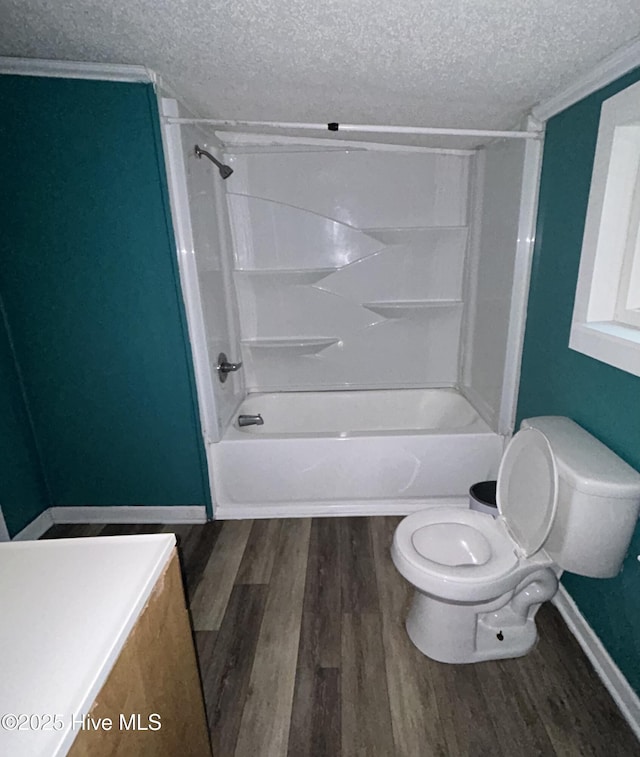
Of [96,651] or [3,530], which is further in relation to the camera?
[3,530]

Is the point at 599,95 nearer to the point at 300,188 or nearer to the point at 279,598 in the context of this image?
the point at 300,188

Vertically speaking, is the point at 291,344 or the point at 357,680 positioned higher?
the point at 291,344

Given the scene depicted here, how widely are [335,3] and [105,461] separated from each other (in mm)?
2182

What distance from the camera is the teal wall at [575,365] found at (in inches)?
49.9

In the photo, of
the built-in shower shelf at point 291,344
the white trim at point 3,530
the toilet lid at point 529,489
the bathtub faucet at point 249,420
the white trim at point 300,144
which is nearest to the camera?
the toilet lid at point 529,489

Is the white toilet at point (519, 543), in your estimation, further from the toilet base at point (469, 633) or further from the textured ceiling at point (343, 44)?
the textured ceiling at point (343, 44)

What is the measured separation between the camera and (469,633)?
142 cm

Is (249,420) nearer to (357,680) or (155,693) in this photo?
(357,680)

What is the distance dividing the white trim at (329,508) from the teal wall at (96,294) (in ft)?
0.70

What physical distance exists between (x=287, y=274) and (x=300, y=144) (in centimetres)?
83

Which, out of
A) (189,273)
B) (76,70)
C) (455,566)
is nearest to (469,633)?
(455,566)

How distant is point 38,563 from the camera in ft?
2.53

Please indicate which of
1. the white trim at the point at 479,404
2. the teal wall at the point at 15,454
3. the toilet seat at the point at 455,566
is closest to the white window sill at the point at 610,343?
the toilet seat at the point at 455,566

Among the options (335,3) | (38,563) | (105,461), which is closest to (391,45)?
(335,3)
